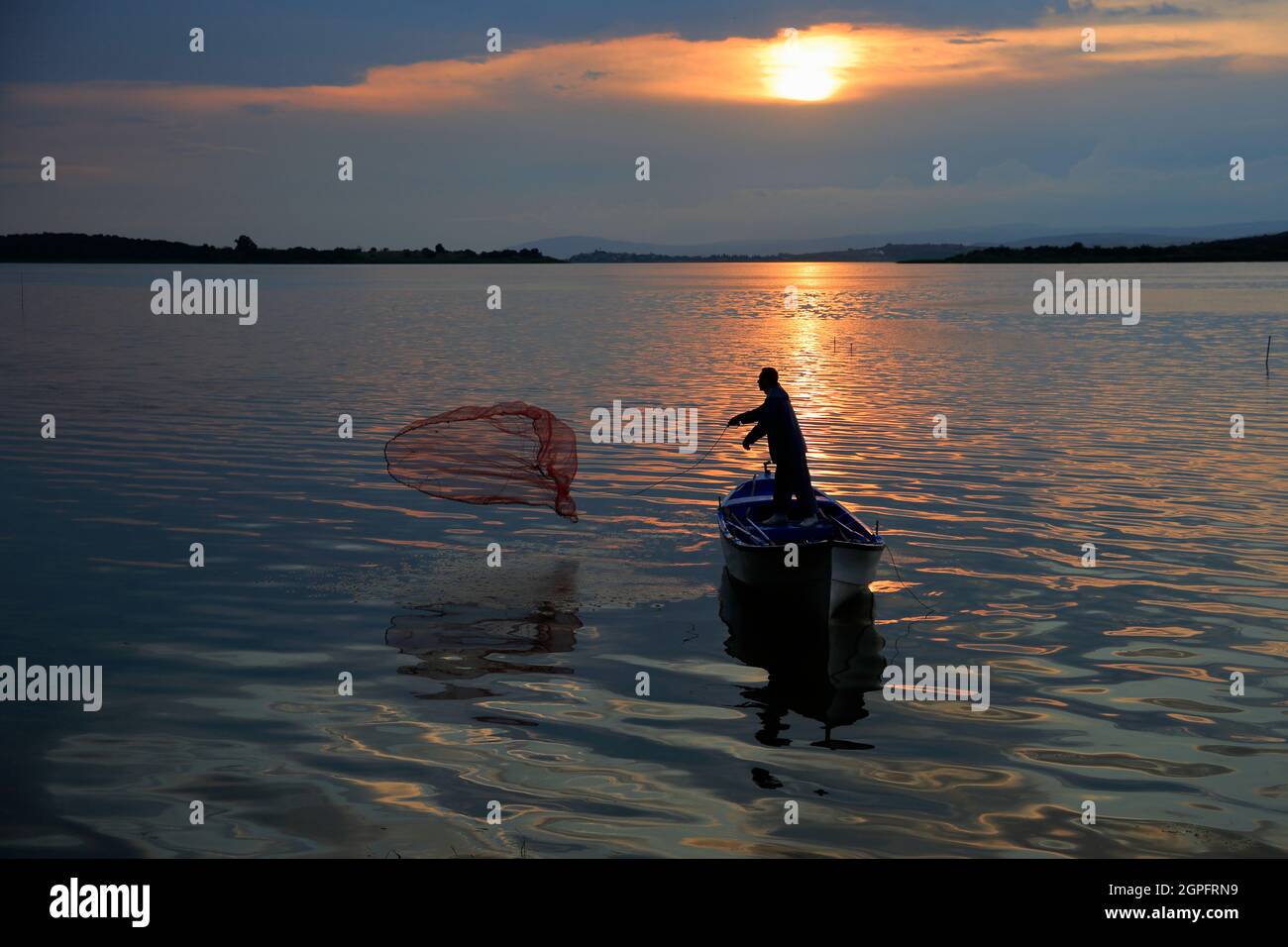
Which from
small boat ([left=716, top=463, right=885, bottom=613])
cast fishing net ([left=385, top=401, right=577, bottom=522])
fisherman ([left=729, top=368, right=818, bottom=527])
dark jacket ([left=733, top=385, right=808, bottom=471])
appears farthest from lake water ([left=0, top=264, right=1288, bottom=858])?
dark jacket ([left=733, top=385, right=808, bottom=471])

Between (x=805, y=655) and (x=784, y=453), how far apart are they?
3.97 metres

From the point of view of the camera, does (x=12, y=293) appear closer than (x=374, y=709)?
No

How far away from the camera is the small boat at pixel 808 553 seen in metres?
16.7

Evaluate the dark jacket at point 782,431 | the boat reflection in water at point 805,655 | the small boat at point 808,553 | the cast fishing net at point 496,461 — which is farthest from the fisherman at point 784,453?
the cast fishing net at point 496,461

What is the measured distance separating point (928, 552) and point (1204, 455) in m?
13.6

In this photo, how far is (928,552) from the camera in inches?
832

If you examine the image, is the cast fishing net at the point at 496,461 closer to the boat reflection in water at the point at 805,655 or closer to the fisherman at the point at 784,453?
the fisherman at the point at 784,453

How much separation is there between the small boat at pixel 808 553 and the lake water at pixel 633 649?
21.9 inches

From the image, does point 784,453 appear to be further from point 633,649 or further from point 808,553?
point 633,649

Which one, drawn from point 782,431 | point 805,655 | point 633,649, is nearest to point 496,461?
point 782,431

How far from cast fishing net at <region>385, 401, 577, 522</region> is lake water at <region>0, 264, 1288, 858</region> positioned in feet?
2.85

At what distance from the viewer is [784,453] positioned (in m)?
19.1
